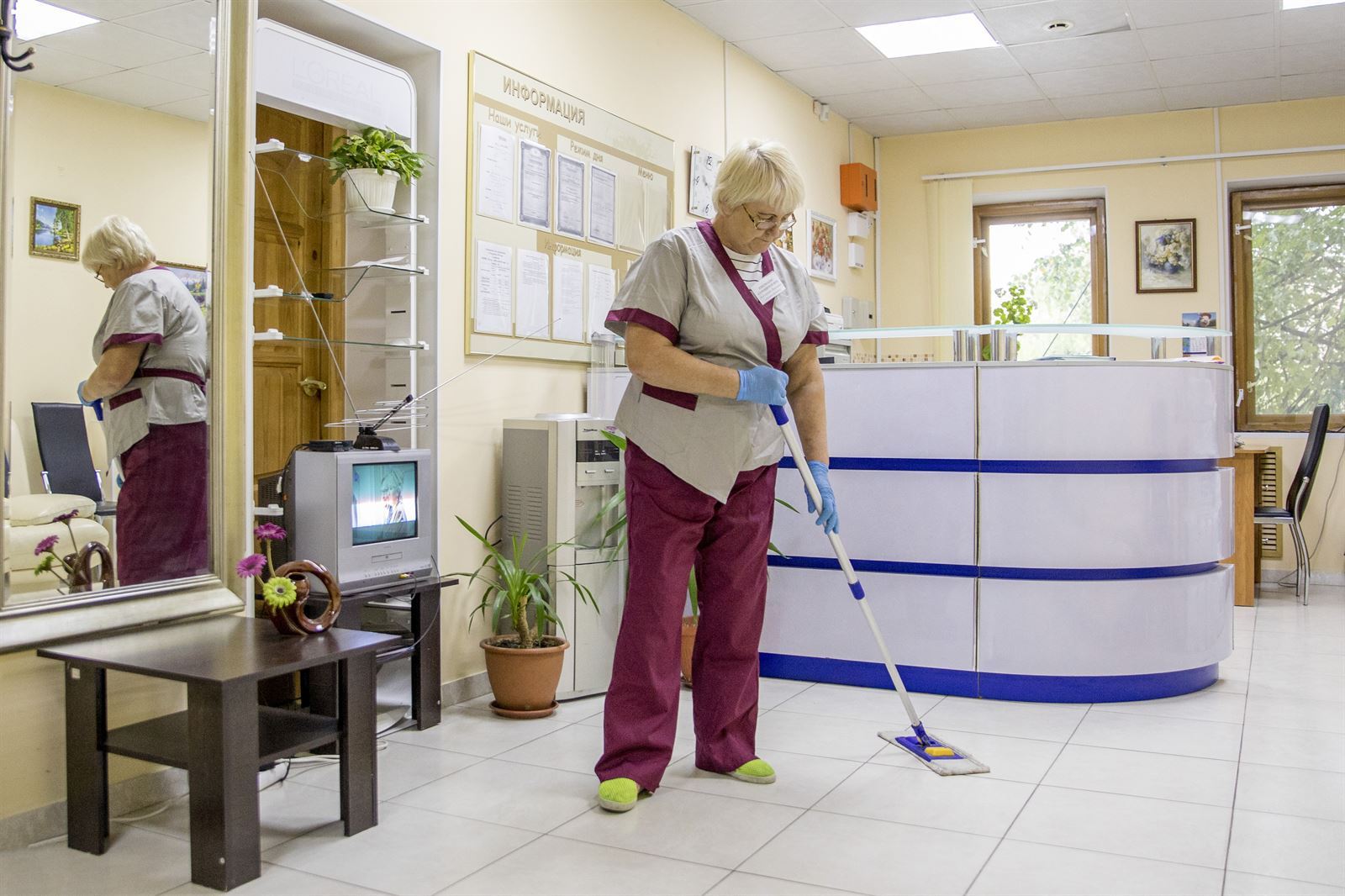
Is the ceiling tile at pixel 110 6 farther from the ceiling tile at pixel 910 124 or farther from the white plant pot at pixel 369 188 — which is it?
the ceiling tile at pixel 910 124

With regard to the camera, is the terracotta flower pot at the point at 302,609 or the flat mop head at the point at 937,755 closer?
the terracotta flower pot at the point at 302,609

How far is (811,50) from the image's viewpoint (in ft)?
18.2

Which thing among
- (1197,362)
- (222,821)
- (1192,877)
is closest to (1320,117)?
(1197,362)

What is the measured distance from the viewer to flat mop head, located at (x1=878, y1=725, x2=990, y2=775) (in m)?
2.79

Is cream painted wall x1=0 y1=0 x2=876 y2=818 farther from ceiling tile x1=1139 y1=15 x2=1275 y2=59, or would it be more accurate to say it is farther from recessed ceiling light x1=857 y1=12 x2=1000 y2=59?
ceiling tile x1=1139 y1=15 x2=1275 y2=59

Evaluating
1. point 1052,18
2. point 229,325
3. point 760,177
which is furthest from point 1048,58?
point 229,325

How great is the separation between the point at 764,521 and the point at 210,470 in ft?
4.37

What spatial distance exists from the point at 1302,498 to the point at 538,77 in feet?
14.1

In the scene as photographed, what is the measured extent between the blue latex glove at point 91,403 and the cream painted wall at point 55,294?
0.01 meters

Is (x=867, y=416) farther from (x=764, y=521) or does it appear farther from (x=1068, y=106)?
(x=1068, y=106)

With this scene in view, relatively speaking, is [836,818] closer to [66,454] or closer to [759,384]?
[759,384]

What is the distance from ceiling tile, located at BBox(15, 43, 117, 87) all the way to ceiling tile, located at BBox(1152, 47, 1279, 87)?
5080 mm

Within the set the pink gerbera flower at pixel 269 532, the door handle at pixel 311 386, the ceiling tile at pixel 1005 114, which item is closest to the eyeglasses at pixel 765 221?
the pink gerbera flower at pixel 269 532

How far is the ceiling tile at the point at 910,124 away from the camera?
22.4ft
